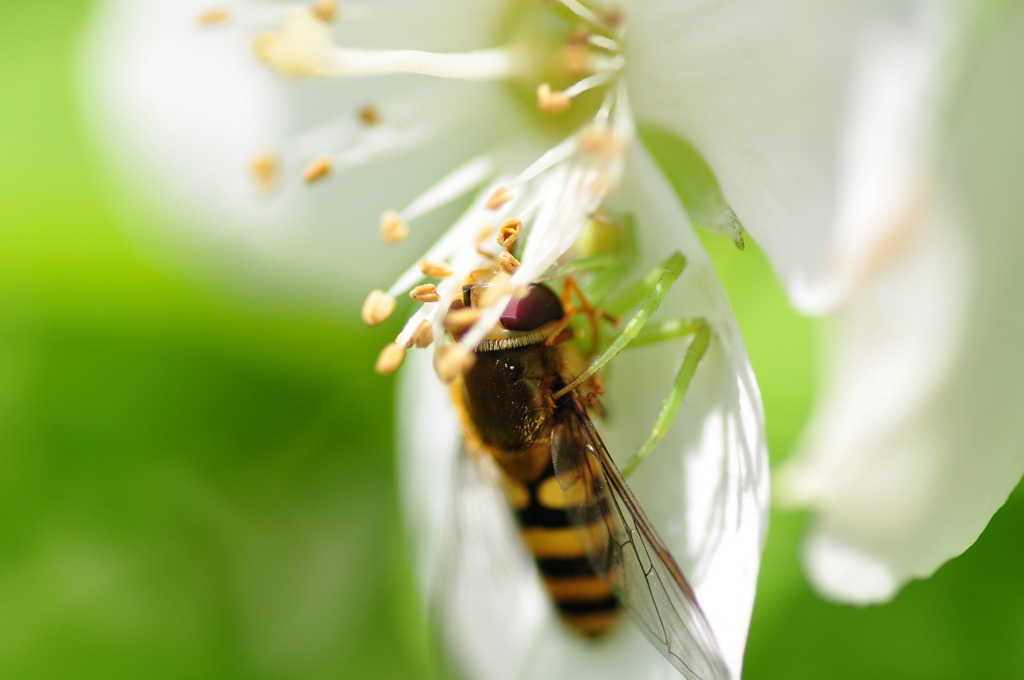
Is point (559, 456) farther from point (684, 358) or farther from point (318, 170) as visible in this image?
point (318, 170)

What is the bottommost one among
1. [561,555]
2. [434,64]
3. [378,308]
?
[561,555]

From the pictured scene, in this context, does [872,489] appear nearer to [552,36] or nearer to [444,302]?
[444,302]

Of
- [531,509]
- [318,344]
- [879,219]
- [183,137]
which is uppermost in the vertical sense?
[879,219]

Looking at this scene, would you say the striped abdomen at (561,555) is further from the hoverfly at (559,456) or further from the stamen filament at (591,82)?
the stamen filament at (591,82)

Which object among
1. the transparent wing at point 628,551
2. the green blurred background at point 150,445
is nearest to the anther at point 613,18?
the transparent wing at point 628,551

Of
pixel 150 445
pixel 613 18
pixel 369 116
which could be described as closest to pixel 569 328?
pixel 613 18

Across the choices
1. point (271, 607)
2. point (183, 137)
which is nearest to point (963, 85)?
point (183, 137)
